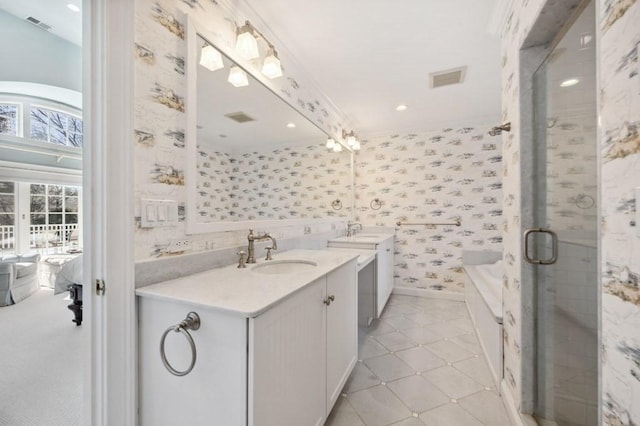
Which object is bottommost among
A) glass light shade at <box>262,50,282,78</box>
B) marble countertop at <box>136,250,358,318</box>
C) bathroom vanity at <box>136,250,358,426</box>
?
bathroom vanity at <box>136,250,358,426</box>

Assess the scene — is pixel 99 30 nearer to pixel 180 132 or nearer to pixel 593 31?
pixel 180 132

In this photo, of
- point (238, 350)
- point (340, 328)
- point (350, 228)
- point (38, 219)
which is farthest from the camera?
point (38, 219)

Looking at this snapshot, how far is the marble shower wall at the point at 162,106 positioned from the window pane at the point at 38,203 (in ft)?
16.9

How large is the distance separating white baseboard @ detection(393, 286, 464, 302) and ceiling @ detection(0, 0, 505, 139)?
235cm

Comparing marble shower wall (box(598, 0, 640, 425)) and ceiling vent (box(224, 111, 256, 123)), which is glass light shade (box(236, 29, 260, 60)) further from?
marble shower wall (box(598, 0, 640, 425))

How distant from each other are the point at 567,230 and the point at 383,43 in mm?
1640

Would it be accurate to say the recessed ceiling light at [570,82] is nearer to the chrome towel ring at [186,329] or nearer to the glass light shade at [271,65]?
the glass light shade at [271,65]

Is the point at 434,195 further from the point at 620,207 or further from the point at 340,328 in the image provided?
the point at 620,207

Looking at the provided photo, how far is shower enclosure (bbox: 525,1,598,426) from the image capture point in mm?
981

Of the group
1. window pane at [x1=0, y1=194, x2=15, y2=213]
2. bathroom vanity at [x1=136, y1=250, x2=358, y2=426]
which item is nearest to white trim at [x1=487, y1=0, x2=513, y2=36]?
bathroom vanity at [x1=136, y1=250, x2=358, y2=426]

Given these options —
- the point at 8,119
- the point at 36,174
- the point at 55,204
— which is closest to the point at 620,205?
the point at 8,119

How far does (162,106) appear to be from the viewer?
1116 millimetres

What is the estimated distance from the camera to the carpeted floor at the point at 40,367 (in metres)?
1.46

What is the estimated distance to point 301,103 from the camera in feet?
7.63
